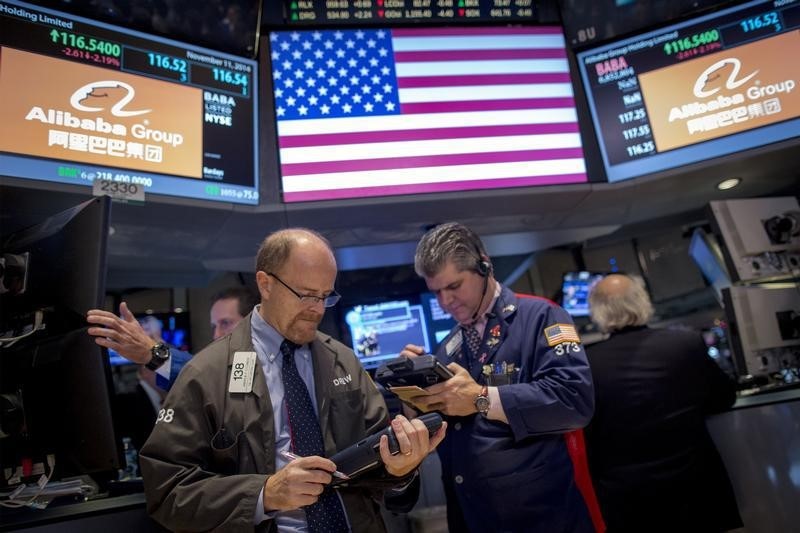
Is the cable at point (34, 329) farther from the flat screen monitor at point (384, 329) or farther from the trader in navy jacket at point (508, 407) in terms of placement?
the flat screen monitor at point (384, 329)

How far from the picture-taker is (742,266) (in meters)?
3.13

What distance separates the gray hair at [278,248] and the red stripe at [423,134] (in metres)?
1.53

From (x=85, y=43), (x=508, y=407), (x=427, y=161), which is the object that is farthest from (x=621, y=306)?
(x=85, y=43)

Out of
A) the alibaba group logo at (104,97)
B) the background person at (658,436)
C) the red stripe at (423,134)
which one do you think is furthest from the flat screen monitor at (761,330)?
the alibaba group logo at (104,97)

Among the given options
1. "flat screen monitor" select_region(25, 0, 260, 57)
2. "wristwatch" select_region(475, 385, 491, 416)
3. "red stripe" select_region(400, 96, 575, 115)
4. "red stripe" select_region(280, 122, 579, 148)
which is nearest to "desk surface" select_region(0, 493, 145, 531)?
"wristwatch" select_region(475, 385, 491, 416)

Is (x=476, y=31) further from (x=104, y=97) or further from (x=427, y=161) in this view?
(x=104, y=97)

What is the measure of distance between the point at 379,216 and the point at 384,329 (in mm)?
1352

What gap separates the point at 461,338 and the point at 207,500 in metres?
1.17

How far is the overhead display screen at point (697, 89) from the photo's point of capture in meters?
3.21

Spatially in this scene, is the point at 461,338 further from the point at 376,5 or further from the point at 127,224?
the point at 376,5

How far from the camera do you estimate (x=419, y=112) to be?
329 centimetres

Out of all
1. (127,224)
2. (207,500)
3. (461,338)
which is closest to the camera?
(207,500)

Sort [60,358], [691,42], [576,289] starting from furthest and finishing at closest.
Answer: [576,289] < [691,42] < [60,358]

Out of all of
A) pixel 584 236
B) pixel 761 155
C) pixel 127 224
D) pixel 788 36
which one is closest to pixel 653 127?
pixel 761 155
